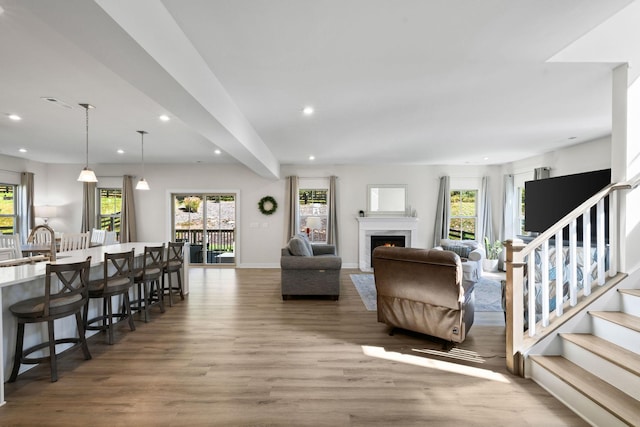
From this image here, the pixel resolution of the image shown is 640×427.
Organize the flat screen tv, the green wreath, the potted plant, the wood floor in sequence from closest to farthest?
the wood floor, the flat screen tv, the potted plant, the green wreath

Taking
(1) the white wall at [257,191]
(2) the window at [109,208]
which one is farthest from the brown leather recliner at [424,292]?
(2) the window at [109,208]

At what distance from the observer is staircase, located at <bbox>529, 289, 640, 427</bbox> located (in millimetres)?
1977

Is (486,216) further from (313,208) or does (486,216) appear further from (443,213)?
(313,208)

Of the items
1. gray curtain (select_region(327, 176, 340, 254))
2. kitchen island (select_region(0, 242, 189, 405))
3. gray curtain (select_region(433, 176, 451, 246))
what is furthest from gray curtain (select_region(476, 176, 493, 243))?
kitchen island (select_region(0, 242, 189, 405))

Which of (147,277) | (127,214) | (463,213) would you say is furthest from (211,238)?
(463,213)

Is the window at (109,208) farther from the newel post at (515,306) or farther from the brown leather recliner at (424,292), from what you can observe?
the newel post at (515,306)

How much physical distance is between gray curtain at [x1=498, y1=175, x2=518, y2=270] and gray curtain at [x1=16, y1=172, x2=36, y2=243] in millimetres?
10976

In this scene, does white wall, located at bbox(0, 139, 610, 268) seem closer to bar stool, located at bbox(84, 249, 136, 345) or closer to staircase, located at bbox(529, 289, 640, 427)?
bar stool, located at bbox(84, 249, 136, 345)

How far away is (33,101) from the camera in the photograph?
134 inches

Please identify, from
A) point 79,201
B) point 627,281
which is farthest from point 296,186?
point 627,281

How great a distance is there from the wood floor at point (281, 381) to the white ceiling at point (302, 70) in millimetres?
2293

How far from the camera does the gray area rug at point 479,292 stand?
455 centimetres

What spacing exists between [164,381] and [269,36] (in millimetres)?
2839

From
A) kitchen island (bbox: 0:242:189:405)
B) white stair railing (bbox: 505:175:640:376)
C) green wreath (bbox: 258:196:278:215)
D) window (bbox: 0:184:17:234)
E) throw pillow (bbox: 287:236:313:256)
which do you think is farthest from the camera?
green wreath (bbox: 258:196:278:215)
